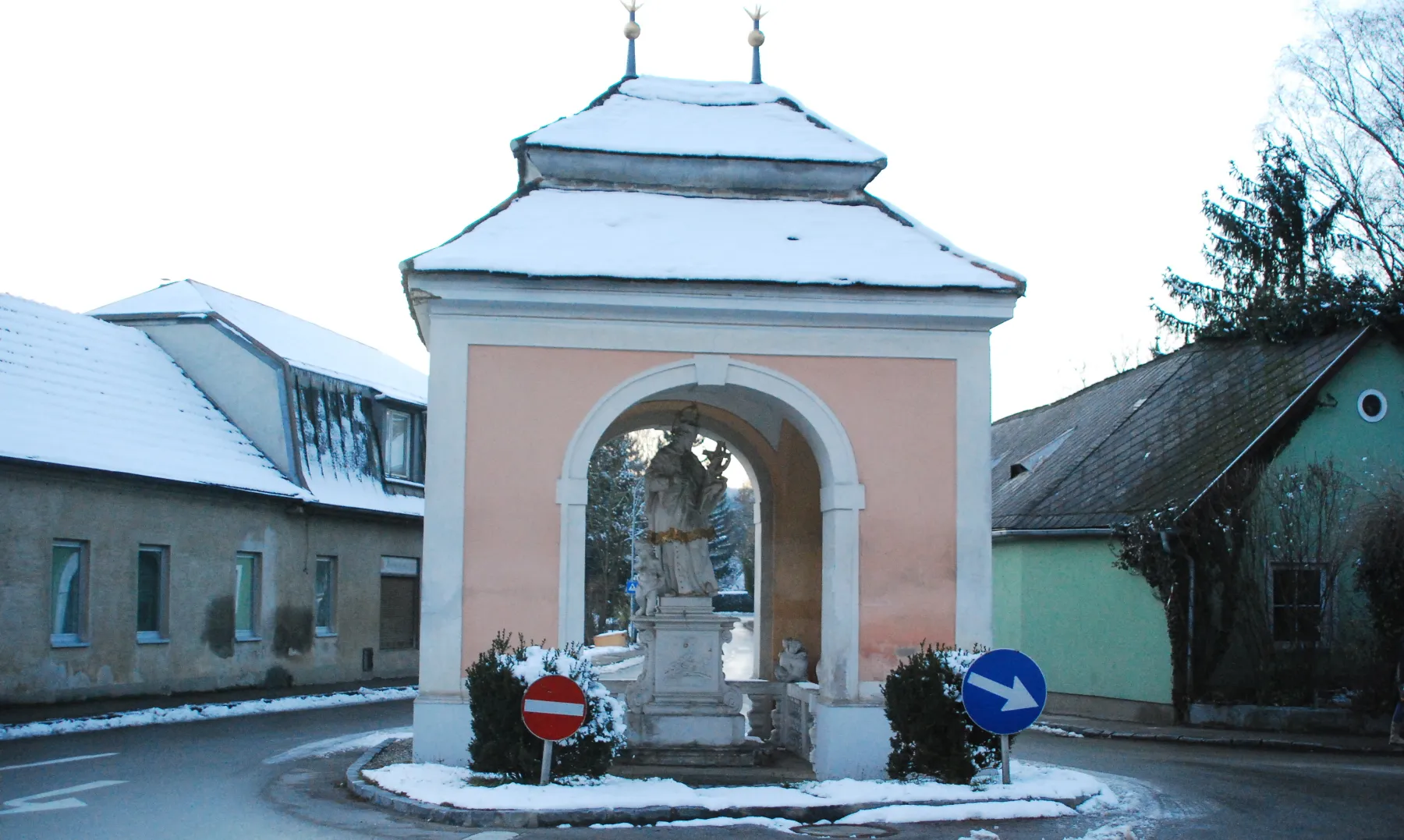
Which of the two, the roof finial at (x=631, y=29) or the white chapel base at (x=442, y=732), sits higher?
the roof finial at (x=631, y=29)

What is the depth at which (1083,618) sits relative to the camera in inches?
883

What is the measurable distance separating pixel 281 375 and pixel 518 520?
13753mm

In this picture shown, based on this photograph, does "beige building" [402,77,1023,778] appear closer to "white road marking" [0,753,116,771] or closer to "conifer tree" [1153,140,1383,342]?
"white road marking" [0,753,116,771]

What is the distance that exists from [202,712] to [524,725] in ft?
34.9

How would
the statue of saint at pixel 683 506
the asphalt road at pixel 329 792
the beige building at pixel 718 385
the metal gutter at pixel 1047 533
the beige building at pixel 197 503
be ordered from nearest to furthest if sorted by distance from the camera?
the asphalt road at pixel 329 792, the beige building at pixel 718 385, the statue of saint at pixel 683 506, the beige building at pixel 197 503, the metal gutter at pixel 1047 533

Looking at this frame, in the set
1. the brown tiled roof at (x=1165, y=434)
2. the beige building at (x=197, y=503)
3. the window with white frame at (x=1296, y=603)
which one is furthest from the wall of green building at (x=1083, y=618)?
the beige building at (x=197, y=503)

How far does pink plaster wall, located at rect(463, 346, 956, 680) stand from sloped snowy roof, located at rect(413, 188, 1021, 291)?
0.80 meters

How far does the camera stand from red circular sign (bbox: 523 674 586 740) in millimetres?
10344

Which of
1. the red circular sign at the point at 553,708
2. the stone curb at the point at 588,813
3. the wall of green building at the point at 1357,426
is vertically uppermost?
the wall of green building at the point at 1357,426

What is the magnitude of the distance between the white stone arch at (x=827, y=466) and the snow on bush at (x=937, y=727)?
49.3 inches

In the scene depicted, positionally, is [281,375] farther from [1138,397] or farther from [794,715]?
[1138,397]

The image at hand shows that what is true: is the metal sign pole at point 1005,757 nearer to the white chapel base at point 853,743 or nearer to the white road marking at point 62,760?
the white chapel base at point 853,743

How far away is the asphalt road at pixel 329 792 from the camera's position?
9680mm

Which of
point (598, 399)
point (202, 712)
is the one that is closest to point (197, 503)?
point (202, 712)
